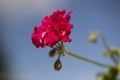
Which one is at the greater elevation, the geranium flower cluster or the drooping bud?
the geranium flower cluster

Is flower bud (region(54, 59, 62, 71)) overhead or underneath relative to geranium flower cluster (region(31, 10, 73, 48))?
underneath

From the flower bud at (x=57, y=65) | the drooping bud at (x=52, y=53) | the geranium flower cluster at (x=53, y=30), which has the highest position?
the geranium flower cluster at (x=53, y=30)

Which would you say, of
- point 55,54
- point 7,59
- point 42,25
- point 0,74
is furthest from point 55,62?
point 7,59

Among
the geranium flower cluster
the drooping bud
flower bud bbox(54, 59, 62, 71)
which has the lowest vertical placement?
flower bud bbox(54, 59, 62, 71)

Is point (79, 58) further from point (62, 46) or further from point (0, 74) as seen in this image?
point (0, 74)

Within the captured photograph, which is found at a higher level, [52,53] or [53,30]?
[53,30]

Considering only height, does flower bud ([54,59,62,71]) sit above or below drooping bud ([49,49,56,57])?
below

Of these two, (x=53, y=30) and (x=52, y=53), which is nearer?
(x=52, y=53)

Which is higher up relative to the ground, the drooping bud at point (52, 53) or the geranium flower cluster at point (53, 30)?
the geranium flower cluster at point (53, 30)
